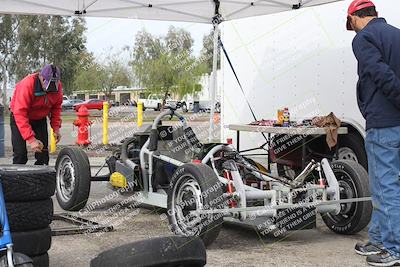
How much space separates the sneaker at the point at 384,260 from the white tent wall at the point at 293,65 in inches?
139

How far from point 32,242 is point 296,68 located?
6.14 m

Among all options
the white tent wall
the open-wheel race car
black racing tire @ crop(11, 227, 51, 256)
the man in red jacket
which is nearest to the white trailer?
the white tent wall

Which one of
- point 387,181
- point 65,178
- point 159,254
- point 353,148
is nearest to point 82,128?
point 65,178

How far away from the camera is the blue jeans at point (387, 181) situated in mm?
4500

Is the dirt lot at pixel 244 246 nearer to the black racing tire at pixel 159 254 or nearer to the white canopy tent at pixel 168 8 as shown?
the black racing tire at pixel 159 254

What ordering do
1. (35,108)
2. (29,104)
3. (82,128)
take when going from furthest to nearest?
1. (82,128)
2. (35,108)
3. (29,104)

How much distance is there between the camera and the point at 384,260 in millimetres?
4496

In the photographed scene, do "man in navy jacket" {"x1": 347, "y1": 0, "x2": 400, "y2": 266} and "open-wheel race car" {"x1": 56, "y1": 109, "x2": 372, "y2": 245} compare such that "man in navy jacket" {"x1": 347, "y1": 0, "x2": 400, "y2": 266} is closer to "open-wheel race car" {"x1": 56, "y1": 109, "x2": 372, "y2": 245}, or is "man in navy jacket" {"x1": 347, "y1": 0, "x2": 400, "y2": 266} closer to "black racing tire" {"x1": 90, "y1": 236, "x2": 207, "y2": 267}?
"open-wheel race car" {"x1": 56, "y1": 109, "x2": 372, "y2": 245}

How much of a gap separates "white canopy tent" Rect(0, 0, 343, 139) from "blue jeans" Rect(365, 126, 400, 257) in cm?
454

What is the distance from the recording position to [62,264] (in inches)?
181

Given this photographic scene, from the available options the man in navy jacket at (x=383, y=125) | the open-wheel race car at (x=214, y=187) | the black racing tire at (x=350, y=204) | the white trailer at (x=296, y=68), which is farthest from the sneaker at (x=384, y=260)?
the white trailer at (x=296, y=68)

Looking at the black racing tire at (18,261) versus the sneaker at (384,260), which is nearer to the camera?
the black racing tire at (18,261)

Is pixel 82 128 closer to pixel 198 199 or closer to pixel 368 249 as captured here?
pixel 198 199

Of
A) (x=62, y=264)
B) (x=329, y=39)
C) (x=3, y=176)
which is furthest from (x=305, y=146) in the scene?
(x=3, y=176)
